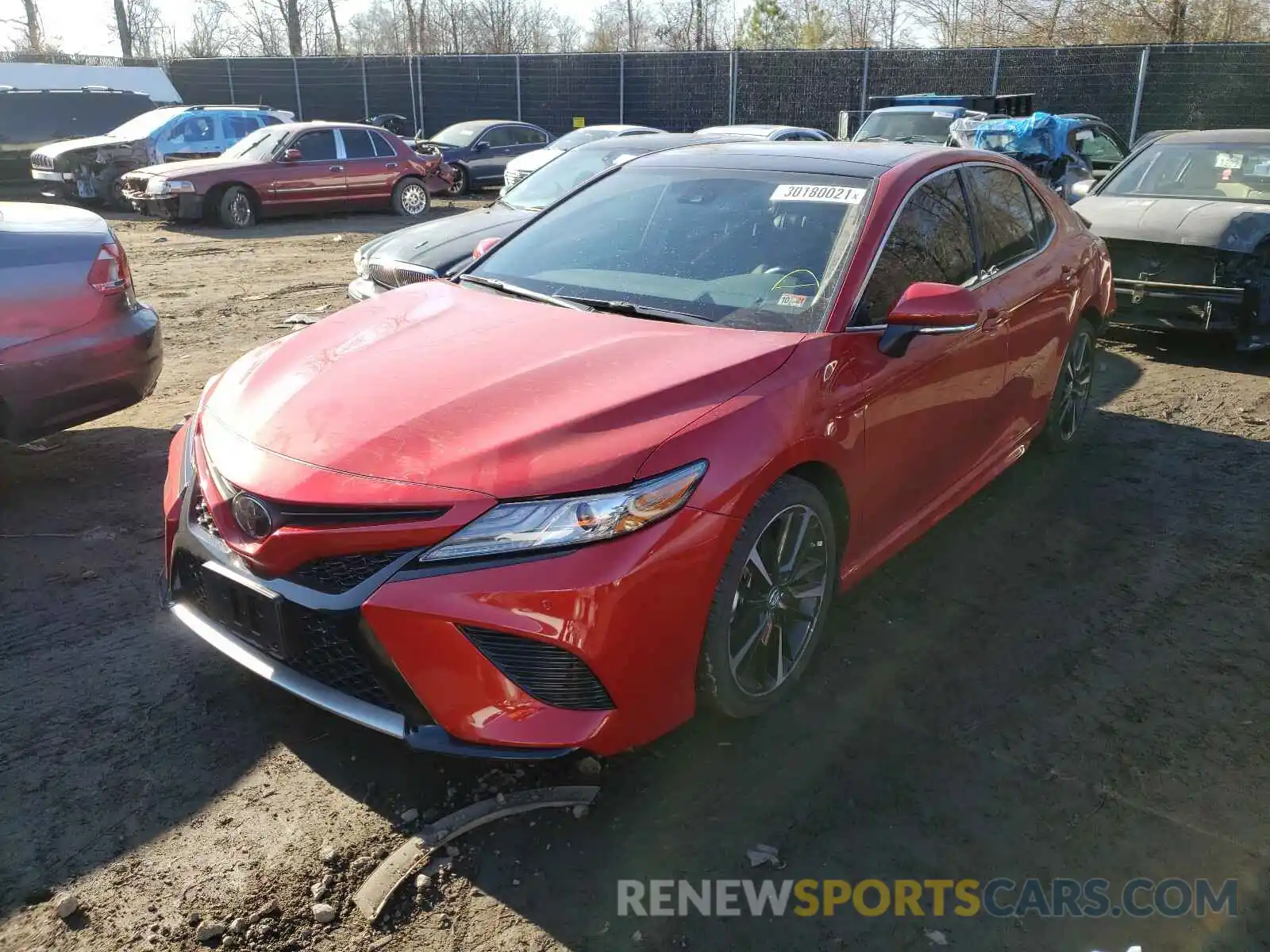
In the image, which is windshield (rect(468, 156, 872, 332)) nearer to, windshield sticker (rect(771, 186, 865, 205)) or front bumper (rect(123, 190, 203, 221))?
windshield sticker (rect(771, 186, 865, 205))

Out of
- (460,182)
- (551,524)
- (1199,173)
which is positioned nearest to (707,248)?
(551,524)

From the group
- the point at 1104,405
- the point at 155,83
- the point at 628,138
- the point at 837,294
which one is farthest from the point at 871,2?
the point at 837,294

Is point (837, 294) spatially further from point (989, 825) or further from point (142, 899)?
point (142, 899)

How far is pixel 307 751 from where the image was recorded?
2.93 metres

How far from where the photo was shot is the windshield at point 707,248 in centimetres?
337

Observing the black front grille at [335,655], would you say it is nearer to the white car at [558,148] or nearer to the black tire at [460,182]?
the white car at [558,148]

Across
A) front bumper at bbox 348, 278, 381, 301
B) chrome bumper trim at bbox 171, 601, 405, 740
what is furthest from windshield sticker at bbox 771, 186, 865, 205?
front bumper at bbox 348, 278, 381, 301

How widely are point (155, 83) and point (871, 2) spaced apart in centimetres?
3028

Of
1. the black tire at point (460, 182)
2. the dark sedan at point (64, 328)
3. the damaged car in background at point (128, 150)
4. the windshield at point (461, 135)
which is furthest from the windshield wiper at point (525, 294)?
the windshield at point (461, 135)

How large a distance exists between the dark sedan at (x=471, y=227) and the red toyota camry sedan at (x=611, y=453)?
238 centimetres

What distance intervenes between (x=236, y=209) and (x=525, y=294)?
12214 millimetres

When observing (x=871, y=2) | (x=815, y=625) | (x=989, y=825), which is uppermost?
(x=871, y=2)

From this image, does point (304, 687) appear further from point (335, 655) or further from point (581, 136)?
point (581, 136)

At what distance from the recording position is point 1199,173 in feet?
26.2
